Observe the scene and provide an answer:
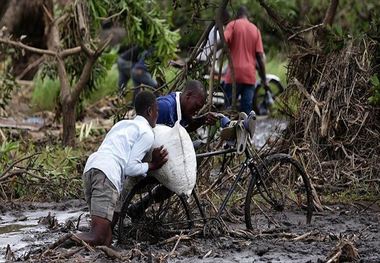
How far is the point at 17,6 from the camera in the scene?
20.7m

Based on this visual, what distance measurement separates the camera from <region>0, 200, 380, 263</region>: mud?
25.8 ft

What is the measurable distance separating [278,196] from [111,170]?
196 centimetres

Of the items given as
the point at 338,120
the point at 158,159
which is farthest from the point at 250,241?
the point at 338,120

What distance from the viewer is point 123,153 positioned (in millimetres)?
7953

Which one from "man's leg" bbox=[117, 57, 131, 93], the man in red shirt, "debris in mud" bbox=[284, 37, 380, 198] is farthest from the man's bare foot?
"man's leg" bbox=[117, 57, 131, 93]

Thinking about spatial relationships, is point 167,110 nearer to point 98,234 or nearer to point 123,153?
point 123,153

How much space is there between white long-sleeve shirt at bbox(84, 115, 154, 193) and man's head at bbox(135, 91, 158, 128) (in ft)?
0.56

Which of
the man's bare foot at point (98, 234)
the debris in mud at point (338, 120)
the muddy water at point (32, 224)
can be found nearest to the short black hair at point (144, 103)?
the man's bare foot at point (98, 234)

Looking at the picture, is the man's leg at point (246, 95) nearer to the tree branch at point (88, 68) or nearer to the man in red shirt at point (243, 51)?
the man in red shirt at point (243, 51)

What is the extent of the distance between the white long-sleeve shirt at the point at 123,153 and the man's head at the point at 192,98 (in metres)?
0.63

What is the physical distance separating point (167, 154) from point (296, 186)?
2.70 metres

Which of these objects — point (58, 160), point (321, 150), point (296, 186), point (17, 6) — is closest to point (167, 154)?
point (296, 186)

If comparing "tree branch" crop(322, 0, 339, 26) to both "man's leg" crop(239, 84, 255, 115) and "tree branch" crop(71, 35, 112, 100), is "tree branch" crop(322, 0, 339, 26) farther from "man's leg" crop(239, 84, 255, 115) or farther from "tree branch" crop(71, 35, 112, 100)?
"tree branch" crop(71, 35, 112, 100)

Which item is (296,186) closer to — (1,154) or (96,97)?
(1,154)
